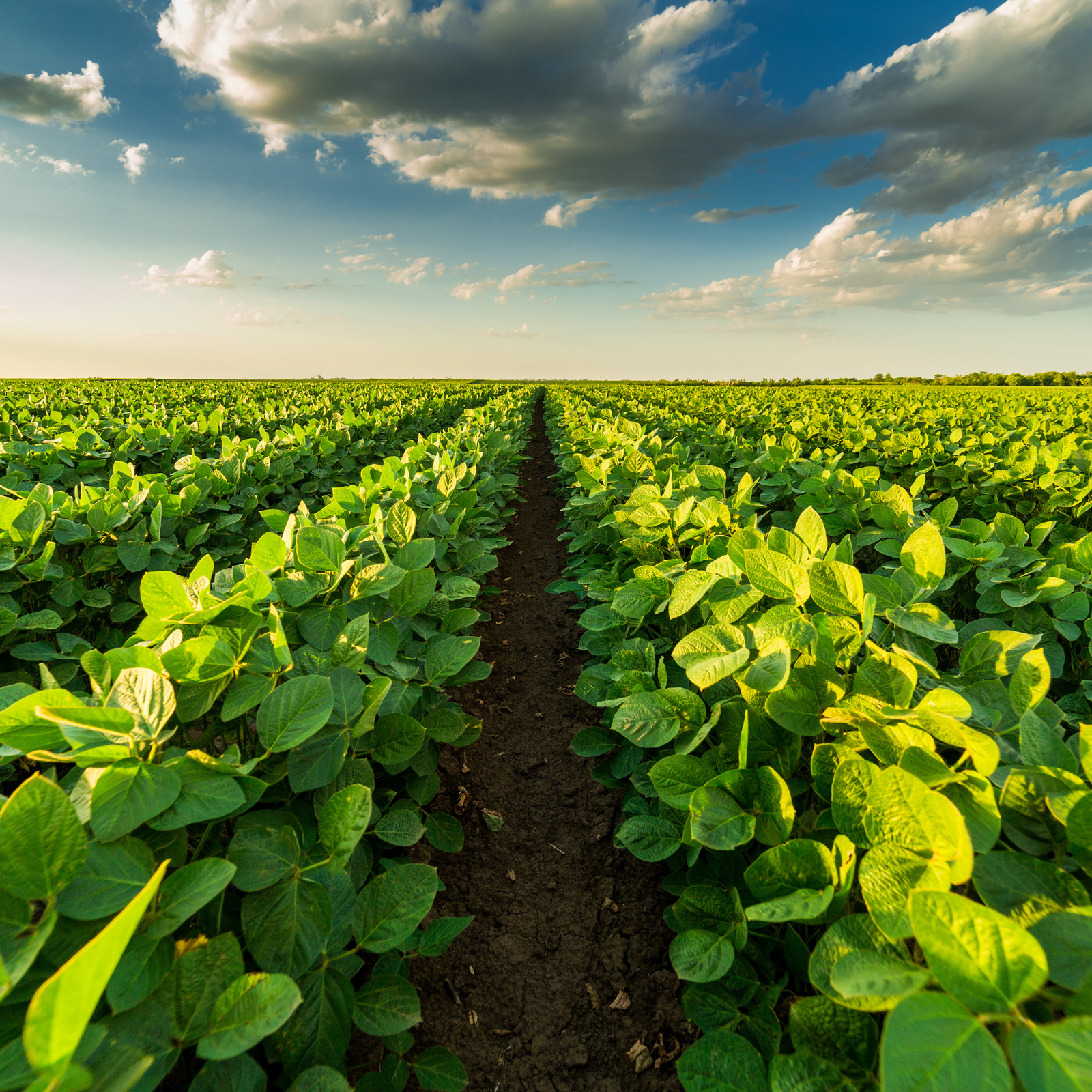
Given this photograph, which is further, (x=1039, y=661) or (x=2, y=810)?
(x=1039, y=661)

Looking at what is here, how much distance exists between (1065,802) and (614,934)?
193cm

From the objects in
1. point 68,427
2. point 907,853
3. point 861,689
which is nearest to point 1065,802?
point 907,853

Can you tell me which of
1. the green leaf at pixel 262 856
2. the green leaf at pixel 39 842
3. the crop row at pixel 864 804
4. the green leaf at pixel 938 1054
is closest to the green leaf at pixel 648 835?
the crop row at pixel 864 804

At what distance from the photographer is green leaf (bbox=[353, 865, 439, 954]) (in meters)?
1.17

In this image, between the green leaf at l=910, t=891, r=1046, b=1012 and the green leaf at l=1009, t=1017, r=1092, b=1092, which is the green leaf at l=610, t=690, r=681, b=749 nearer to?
the green leaf at l=910, t=891, r=1046, b=1012

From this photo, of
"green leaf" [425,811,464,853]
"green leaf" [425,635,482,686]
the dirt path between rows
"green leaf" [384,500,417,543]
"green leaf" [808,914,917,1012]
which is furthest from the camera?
"green leaf" [384,500,417,543]

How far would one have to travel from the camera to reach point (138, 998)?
0.80m

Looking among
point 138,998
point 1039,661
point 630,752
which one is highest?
point 1039,661

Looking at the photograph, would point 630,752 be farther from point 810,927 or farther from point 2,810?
point 2,810

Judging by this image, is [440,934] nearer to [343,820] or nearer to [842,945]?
[343,820]

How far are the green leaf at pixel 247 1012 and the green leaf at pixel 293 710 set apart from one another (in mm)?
412

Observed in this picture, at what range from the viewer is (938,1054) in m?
0.63

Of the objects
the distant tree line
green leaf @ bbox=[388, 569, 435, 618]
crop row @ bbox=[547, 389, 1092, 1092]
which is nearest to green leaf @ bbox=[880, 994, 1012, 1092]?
crop row @ bbox=[547, 389, 1092, 1092]

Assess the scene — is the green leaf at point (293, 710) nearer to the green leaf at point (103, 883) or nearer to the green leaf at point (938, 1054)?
the green leaf at point (103, 883)
